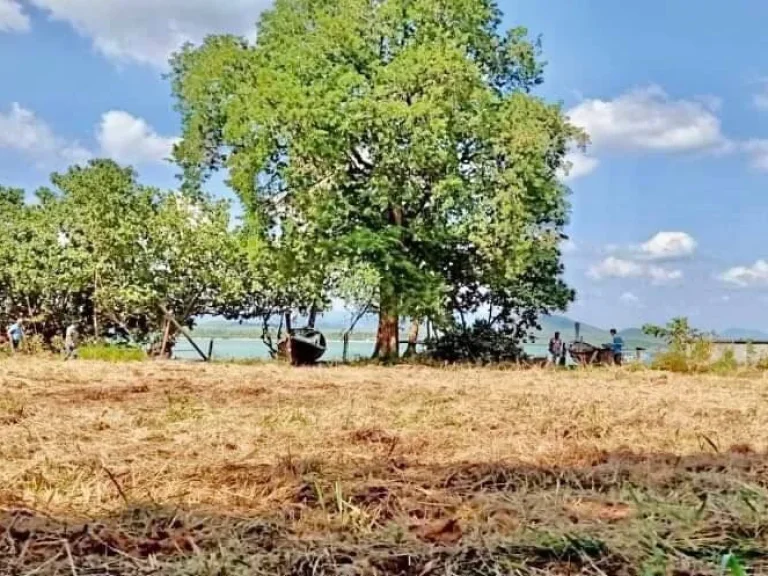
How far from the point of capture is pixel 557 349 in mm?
18859

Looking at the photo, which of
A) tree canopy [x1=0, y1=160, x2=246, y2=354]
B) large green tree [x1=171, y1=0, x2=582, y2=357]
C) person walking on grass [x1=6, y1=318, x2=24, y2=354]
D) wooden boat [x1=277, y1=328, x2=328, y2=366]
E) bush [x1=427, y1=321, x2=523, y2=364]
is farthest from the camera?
tree canopy [x1=0, y1=160, x2=246, y2=354]

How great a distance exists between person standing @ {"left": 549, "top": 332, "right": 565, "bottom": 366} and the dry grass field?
436 inches

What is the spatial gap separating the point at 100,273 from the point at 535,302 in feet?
33.1

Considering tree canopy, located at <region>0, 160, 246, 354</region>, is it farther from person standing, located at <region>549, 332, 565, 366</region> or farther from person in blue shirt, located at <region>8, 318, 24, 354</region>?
person standing, located at <region>549, 332, 565, 366</region>

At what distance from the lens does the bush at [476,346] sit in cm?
1823

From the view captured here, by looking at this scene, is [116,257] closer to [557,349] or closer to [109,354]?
[109,354]

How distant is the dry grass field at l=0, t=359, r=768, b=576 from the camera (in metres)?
2.22

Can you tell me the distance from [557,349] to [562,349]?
4.4 inches

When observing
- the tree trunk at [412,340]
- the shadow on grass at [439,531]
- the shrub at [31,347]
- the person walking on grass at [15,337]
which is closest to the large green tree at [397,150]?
the tree trunk at [412,340]

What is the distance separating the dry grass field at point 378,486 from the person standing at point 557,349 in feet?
36.3

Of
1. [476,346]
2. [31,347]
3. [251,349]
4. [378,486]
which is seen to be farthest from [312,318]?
[378,486]

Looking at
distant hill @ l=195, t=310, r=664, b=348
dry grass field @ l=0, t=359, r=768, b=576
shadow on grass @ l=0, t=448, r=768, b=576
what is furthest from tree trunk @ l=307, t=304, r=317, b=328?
shadow on grass @ l=0, t=448, r=768, b=576

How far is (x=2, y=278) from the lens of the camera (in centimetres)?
2077

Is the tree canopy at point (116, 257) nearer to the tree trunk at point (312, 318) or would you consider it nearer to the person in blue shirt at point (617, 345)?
the tree trunk at point (312, 318)
